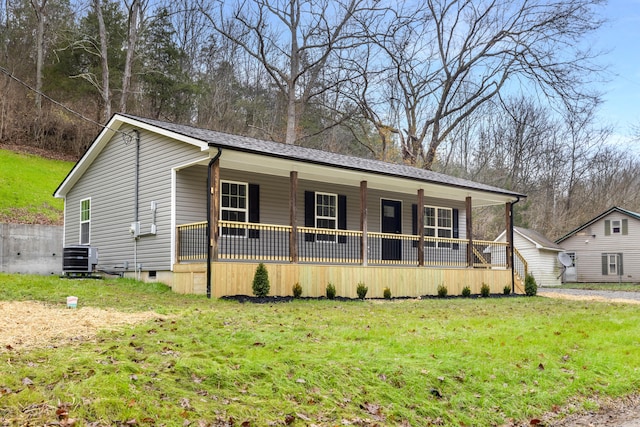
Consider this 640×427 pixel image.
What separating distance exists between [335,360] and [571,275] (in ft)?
108

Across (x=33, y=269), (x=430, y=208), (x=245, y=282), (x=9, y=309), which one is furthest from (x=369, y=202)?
(x=9, y=309)

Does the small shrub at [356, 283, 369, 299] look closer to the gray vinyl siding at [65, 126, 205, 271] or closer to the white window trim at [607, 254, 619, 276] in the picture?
the gray vinyl siding at [65, 126, 205, 271]

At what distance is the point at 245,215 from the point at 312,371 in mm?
9989

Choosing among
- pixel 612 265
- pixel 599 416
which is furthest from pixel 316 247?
pixel 612 265

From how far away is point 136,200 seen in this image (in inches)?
634

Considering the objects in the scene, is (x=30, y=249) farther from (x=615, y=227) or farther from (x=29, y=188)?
(x=615, y=227)

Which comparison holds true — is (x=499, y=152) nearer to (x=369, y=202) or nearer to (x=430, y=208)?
(x=430, y=208)

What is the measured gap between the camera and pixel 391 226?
19.8 m

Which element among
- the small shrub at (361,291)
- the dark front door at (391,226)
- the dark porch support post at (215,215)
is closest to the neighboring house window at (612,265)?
the dark front door at (391,226)

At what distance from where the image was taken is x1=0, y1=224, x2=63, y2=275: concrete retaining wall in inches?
722

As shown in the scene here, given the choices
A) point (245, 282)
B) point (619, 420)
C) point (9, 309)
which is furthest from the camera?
point (245, 282)

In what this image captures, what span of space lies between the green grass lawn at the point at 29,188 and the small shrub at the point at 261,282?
13266mm

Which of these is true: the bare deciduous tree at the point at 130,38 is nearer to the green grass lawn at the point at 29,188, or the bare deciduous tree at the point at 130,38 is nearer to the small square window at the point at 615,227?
the green grass lawn at the point at 29,188

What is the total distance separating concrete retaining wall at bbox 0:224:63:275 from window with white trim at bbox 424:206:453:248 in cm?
1286
